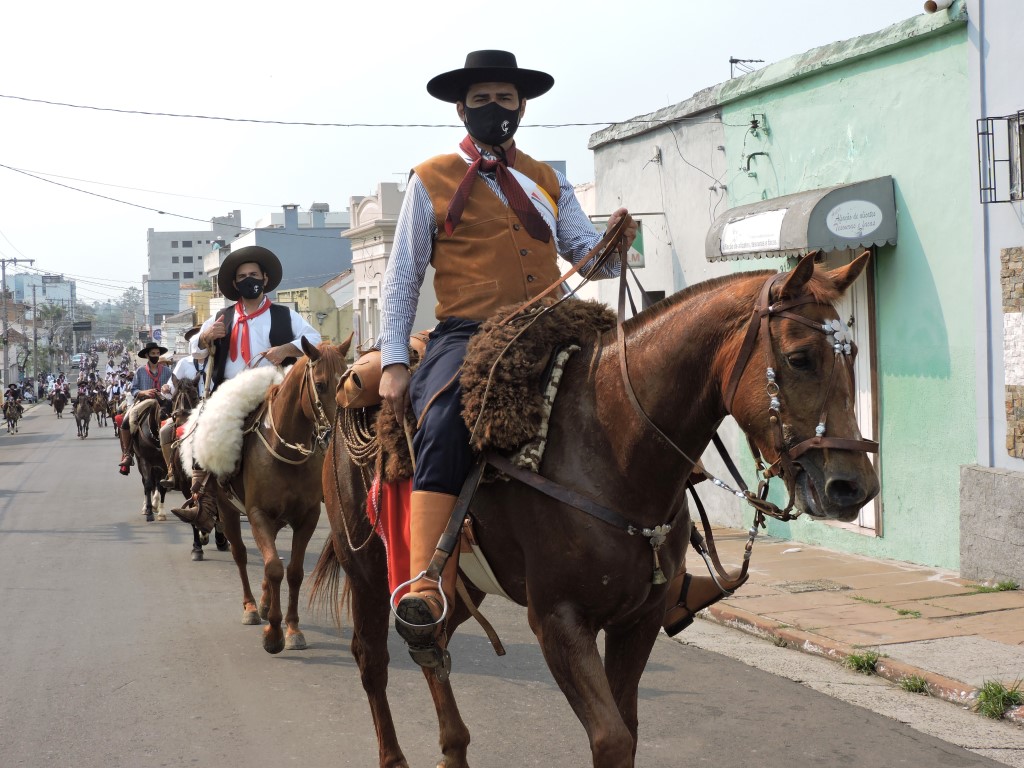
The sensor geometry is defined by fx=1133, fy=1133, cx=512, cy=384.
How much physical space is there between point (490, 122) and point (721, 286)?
1.27 meters

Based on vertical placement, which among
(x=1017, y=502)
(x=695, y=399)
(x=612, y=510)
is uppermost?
(x=695, y=399)

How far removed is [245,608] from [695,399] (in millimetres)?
6018

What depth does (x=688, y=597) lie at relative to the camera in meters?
4.42

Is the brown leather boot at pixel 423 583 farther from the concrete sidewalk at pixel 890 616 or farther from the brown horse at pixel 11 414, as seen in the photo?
the brown horse at pixel 11 414

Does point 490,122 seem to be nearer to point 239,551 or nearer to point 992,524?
point 239,551

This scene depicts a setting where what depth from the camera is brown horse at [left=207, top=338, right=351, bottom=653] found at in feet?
25.3

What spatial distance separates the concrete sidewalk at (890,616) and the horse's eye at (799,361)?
3657 mm

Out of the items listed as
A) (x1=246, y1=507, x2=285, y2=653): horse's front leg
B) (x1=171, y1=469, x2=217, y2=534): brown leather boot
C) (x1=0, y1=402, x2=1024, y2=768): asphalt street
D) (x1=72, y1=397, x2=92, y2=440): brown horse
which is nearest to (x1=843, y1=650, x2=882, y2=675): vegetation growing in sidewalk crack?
(x1=0, y1=402, x2=1024, y2=768): asphalt street

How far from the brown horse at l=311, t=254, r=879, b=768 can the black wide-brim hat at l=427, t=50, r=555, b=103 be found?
114 cm

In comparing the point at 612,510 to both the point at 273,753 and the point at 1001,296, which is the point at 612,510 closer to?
the point at 273,753

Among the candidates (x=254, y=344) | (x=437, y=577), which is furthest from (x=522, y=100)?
(x=254, y=344)

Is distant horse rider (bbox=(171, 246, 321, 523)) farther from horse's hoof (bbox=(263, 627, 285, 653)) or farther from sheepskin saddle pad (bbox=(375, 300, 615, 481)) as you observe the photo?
sheepskin saddle pad (bbox=(375, 300, 615, 481))

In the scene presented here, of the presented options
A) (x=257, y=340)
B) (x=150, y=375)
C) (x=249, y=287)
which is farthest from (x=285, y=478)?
(x=150, y=375)

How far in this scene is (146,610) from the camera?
30.2 ft
